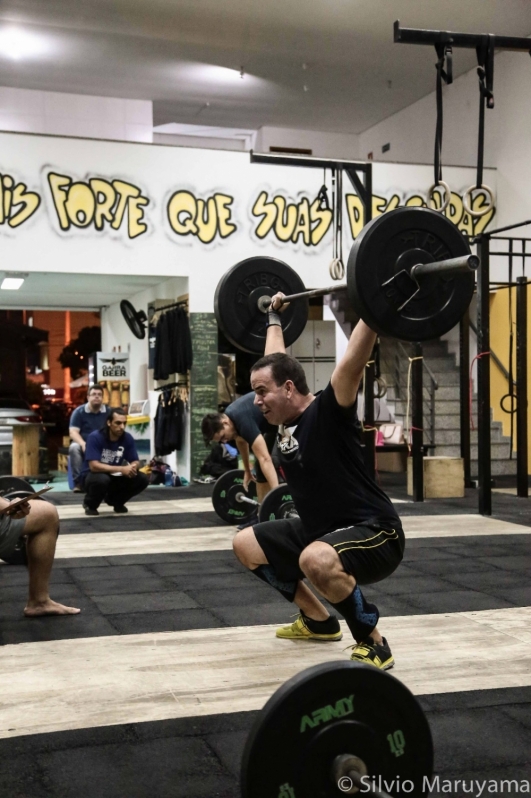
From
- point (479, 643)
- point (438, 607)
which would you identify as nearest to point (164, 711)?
point (479, 643)

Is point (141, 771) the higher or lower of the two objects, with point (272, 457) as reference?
lower

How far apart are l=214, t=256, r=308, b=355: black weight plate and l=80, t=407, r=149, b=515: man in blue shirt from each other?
225 centimetres

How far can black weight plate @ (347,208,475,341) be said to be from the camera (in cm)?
245

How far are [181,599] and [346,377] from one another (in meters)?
1.65

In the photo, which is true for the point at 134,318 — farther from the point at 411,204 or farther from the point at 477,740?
the point at 477,740

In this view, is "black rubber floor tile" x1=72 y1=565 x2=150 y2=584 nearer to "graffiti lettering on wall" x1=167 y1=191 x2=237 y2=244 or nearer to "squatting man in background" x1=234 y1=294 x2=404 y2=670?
"squatting man in background" x1=234 y1=294 x2=404 y2=670

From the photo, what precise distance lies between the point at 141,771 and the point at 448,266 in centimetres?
146

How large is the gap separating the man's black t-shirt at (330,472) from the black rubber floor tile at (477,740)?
59 centimetres

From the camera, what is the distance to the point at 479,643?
307 centimetres

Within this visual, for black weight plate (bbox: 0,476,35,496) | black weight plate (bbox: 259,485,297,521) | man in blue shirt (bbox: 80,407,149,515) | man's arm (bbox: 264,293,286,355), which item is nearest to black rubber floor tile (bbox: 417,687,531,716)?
man's arm (bbox: 264,293,286,355)

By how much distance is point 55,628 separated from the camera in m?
3.31

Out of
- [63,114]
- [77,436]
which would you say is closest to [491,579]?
[77,436]

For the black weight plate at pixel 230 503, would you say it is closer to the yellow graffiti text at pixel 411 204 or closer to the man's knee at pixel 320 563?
the man's knee at pixel 320 563

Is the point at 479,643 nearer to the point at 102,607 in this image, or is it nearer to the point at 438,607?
the point at 438,607
